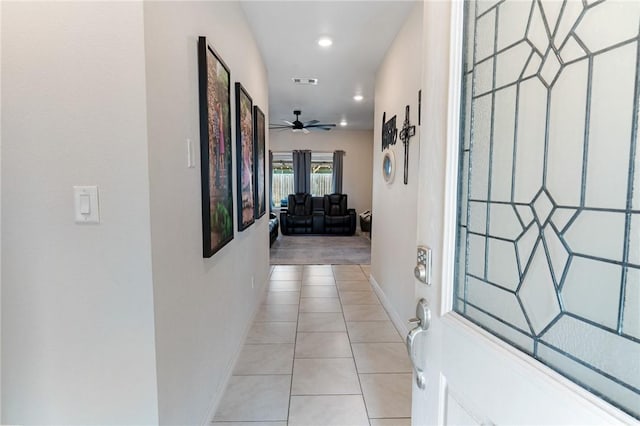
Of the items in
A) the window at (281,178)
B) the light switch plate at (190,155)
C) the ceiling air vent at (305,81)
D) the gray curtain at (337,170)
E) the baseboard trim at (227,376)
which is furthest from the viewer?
the window at (281,178)

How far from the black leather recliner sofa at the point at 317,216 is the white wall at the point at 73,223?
7.03m

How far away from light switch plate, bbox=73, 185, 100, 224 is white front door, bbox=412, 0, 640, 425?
100 centimetres

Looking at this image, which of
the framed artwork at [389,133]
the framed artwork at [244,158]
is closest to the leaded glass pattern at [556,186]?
the framed artwork at [244,158]

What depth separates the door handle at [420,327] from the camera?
2.74 feet

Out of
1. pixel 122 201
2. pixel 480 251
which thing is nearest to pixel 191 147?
pixel 122 201

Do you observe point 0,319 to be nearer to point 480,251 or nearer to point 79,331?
point 79,331

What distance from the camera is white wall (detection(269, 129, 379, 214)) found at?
886 centimetres

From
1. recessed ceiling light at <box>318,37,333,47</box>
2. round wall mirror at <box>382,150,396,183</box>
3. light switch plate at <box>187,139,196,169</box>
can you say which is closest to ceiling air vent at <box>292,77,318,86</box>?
recessed ceiling light at <box>318,37,333,47</box>

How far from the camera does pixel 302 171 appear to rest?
29.2ft

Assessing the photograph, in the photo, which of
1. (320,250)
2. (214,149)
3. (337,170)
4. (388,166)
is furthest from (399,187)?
(337,170)

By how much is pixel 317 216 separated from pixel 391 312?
17.0ft

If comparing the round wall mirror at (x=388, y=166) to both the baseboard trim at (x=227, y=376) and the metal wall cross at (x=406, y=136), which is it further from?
the baseboard trim at (x=227, y=376)

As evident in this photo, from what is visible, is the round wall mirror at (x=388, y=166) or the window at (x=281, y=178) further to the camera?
the window at (x=281, y=178)

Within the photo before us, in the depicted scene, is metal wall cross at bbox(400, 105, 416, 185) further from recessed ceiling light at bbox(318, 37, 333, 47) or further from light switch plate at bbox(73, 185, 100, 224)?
light switch plate at bbox(73, 185, 100, 224)
